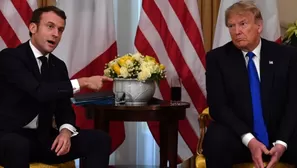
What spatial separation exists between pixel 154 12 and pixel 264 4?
0.83m

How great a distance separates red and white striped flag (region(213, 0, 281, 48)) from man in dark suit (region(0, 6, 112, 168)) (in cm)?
140

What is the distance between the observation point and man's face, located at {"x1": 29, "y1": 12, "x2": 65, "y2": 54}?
2656 millimetres

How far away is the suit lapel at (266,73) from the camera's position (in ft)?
9.00

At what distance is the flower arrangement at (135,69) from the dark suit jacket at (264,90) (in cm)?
44

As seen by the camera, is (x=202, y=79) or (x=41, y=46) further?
(x=202, y=79)

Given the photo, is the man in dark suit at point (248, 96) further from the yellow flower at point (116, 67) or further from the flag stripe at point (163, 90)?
the flag stripe at point (163, 90)

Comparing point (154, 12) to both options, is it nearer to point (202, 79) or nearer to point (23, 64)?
point (202, 79)

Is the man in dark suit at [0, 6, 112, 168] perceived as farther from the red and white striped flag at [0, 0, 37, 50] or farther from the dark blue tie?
the red and white striped flag at [0, 0, 37, 50]

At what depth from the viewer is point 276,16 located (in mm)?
3801

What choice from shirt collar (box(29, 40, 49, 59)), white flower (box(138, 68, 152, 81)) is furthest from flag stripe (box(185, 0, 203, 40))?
shirt collar (box(29, 40, 49, 59))

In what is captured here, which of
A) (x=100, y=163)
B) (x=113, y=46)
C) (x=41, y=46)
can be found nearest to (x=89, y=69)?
(x=113, y=46)

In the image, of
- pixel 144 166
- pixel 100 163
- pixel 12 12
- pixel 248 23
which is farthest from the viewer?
pixel 144 166

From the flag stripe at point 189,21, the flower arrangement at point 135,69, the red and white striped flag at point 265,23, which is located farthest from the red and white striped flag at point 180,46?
the flower arrangement at point 135,69

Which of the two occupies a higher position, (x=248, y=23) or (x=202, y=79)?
(x=248, y=23)
